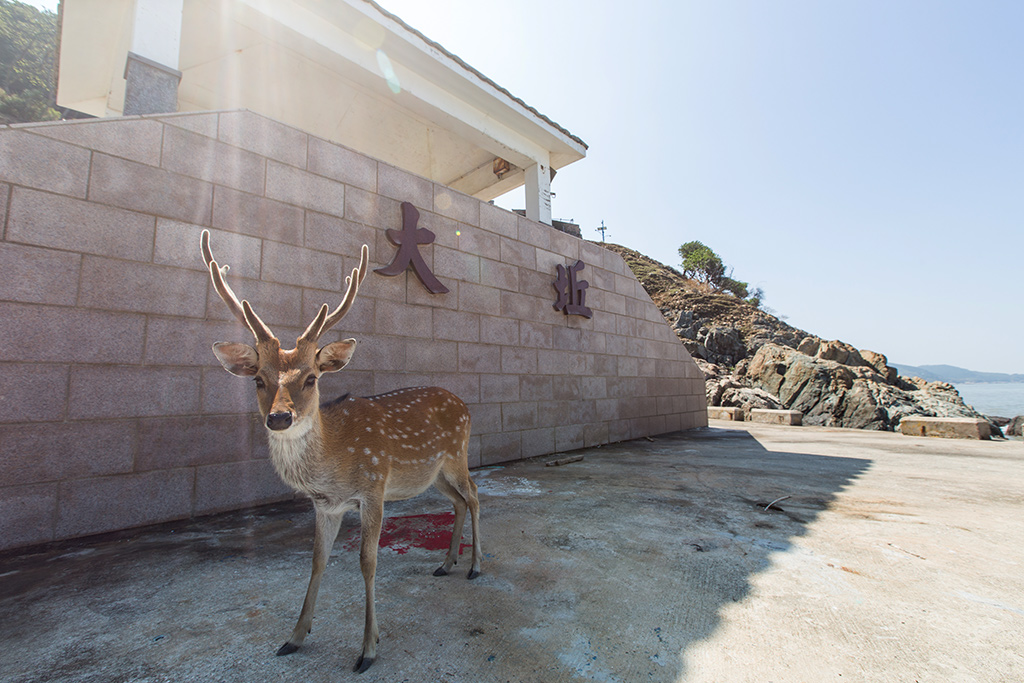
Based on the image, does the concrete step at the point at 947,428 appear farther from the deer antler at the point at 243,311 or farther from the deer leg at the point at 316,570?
the deer antler at the point at 243,311

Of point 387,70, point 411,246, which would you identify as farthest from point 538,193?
point 411,246

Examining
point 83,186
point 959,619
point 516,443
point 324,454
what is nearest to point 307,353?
point 324,454

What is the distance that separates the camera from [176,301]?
3461 millimetres

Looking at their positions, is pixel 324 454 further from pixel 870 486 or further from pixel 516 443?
pixel 870 486

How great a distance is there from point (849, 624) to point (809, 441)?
7447 millimetres

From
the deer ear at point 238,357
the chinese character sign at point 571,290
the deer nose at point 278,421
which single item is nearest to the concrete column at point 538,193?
the chinese character sign at point 571,290

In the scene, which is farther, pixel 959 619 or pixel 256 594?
pixel 256 594

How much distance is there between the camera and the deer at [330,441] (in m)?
1.86

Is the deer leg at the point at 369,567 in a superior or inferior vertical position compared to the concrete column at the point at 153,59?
inferior

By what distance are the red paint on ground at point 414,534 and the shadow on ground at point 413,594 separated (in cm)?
2

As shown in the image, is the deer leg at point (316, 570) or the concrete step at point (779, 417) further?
the concrete step at point (779, 417)

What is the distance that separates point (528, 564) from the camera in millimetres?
2574

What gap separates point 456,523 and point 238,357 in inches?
60.9

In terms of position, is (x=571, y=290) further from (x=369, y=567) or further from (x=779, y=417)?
(x=779, y=417)
